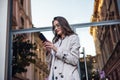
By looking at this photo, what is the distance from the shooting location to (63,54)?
6.63ft

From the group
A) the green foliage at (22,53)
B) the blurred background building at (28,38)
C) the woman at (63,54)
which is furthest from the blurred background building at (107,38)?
the woman at (63,54)

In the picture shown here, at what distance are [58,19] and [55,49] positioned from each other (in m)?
0.39

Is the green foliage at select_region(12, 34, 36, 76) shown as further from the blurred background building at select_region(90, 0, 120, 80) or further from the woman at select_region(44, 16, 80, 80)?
the woman at select_region(44, 16, 80, 80)

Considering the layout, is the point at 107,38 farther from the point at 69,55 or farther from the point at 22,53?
the point at 69,55

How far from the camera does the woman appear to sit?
2016 mm

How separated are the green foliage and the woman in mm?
1207

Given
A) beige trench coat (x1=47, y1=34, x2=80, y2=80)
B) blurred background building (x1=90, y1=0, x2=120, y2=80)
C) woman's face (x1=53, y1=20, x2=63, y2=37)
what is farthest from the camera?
blurred background building (x1=90, y1=0, x2=120, y2=80)

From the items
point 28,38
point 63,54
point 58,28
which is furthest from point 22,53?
point 63,54

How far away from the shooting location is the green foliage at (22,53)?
10.9ft

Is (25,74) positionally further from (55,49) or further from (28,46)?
(55,49)

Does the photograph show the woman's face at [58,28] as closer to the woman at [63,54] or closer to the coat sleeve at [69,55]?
the woman at [63,54]

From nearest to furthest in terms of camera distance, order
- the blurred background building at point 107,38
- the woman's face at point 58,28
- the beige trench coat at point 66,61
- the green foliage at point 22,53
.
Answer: the beige trench coat at point 66,61, the woman's face at point 58,28, the blurred background building at point 107,38, the green foliage at point 22,53

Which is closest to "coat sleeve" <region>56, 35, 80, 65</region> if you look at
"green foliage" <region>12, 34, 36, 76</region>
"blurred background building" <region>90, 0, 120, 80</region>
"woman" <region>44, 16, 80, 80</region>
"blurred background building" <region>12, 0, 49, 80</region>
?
"woman" <region>44, 16, 80, 80</region>

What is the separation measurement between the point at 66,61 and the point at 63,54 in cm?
7
